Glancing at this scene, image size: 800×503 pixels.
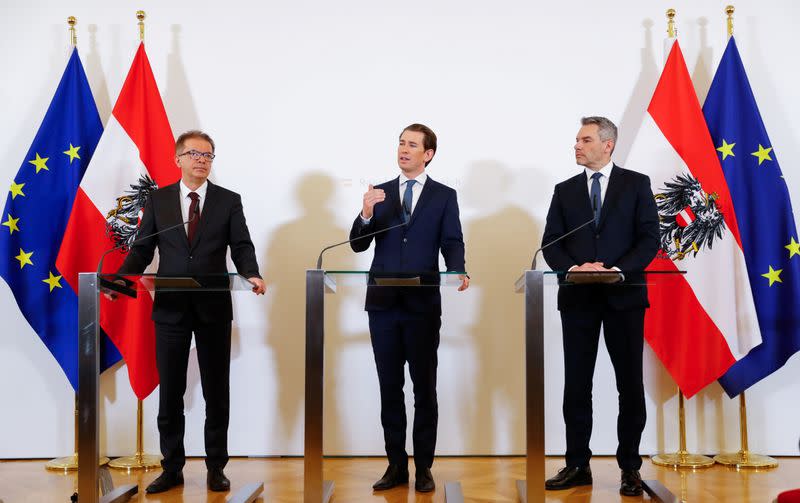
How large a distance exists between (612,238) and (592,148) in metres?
0.42

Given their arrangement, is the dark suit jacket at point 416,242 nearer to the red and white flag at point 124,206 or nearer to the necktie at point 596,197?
the necktie at point 596,197

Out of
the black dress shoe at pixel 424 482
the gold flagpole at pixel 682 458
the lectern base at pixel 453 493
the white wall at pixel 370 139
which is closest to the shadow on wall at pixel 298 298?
the white wall at pixel 370 139

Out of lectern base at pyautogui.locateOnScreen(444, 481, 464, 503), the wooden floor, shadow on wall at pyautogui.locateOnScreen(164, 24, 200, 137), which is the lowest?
the wooden floor

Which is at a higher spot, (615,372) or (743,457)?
(615,372)

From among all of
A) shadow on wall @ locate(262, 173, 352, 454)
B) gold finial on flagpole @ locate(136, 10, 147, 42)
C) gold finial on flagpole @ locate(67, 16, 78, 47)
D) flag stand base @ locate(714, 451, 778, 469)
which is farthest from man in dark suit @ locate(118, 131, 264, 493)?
flag stand base @ locate(714, 451, 778, 469)

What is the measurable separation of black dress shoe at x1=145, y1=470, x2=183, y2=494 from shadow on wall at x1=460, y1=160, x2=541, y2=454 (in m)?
1.62

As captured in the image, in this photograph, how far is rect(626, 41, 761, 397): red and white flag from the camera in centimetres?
415

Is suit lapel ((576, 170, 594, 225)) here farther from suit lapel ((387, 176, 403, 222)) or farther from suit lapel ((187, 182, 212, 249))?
suit lapel ((187, 182, 212, 249))

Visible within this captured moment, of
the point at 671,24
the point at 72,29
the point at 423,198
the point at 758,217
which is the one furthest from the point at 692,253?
the point at 72,29

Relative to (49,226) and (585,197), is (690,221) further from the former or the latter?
(49,226)

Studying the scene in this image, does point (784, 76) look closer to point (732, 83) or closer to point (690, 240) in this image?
point (732, 83)

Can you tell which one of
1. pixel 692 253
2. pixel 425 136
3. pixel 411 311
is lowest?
pixel 411 311

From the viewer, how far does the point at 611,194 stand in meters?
3.51

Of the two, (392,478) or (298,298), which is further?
(298,298)
